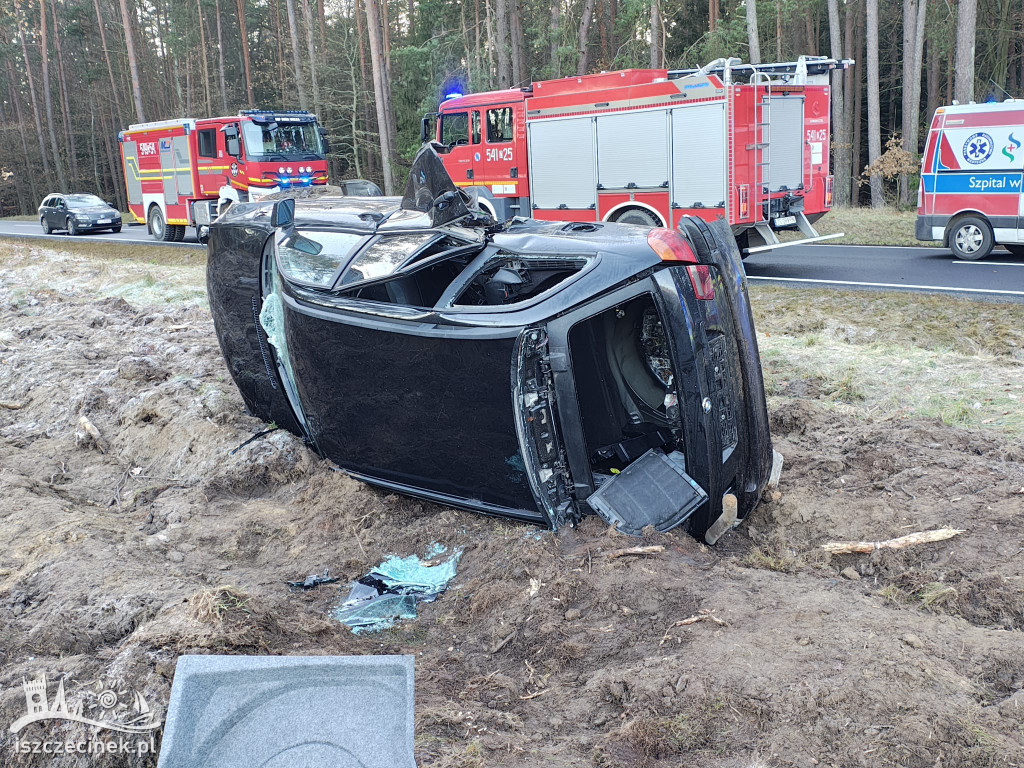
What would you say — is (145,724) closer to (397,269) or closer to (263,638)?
(263,638)

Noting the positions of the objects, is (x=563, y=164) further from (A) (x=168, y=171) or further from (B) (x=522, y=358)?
(B) (x=522, y=358)

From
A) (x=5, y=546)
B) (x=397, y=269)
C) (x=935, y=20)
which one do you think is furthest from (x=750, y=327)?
(x=935, y=20)

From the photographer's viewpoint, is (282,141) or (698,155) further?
(282,141)

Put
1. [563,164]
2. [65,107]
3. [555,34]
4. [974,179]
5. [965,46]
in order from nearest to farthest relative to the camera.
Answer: [974,179] → [563,164] → [965,46] → [555,34] → [65,107]

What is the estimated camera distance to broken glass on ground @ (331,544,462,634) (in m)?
3.74

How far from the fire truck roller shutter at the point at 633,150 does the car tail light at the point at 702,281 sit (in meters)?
10.6

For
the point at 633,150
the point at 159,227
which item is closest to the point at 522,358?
the point at 633,150

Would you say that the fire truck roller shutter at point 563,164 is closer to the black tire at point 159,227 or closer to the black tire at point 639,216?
the black tire at point 639,216

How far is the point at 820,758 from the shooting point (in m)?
2.43

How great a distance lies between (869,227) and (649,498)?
1729cm

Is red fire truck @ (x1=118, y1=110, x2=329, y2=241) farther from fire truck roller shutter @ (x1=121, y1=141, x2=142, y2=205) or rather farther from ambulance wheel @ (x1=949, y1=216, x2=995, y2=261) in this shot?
ambulance wheel @ (x1=949, y1=216, x2=995, y2=261)

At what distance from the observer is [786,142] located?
13.9 metres

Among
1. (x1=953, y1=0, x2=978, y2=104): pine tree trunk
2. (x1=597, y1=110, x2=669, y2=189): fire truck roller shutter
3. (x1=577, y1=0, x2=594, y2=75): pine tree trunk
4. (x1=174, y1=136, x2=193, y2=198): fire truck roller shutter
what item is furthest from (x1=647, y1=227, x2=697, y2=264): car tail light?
(x1=577, y1=0, x2=594, y2=75): pine tree trunk

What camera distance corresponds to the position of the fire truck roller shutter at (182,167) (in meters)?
21.4
